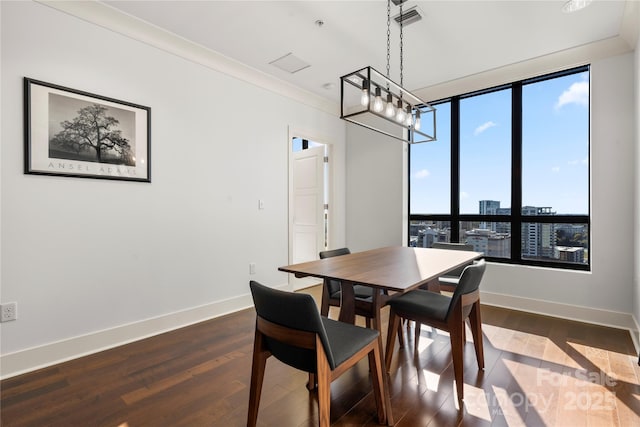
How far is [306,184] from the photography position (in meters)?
4.95

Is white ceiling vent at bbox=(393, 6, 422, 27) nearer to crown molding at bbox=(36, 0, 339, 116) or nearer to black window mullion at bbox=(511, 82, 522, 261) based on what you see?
crown molding at bbox=(36, 0, 339, 116)

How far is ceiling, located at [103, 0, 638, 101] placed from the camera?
8.03ft

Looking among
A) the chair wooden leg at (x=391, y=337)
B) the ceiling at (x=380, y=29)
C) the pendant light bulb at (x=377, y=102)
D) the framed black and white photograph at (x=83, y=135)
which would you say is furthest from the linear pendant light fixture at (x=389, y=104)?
the framed black and white photograph at (x=83, y=135)

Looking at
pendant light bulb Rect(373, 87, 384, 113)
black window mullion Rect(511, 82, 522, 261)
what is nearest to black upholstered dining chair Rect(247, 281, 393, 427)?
pendant light bulb Rect(373, 87, 384, 113)

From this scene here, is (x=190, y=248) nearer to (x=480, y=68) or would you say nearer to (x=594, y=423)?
(x=594, y=423)

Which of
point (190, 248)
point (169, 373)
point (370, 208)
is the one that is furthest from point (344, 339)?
point (370, 208)

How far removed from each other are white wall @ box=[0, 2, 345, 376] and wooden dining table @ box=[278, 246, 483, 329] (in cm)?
156

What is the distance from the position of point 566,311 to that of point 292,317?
329 cm

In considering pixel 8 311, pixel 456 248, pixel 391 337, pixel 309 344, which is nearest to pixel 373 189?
A: pixel 456 248

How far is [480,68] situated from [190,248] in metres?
3.72

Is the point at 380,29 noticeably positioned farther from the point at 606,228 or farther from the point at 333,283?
the point at 606,228

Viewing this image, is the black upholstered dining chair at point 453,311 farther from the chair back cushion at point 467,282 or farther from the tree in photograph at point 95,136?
the tree in photograph at point 95,136

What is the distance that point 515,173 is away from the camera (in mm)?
3609

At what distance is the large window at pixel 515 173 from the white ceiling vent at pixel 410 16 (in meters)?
1.79
